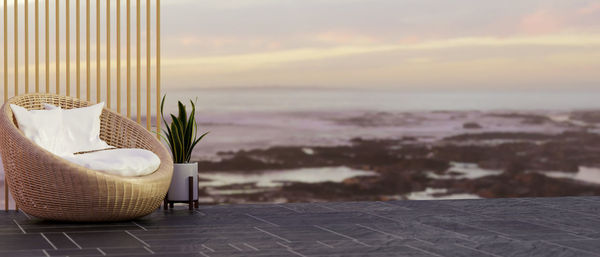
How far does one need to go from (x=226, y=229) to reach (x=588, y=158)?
5.00m

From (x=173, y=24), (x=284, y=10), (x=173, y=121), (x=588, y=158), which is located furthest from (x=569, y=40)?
(x=173, y=121)

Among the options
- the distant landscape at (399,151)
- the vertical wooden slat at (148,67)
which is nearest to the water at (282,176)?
the distant landscape at (399,151)

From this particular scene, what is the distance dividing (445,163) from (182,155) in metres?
3.74

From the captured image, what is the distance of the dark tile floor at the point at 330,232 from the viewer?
13.4ft

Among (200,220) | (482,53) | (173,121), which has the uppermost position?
(482,53)

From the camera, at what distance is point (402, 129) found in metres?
8.75

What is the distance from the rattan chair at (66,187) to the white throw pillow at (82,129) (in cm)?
36

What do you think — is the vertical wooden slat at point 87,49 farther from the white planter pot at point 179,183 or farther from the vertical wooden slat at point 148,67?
the white planter pot at point 179,183

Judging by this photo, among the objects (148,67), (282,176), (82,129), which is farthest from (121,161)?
(282,176)

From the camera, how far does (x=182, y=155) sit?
19.3 feet

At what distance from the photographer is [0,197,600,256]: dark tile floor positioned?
4074mm

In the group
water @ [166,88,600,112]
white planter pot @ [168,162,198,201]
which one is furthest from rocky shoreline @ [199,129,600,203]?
white planter pot @ [168,162,198,201]

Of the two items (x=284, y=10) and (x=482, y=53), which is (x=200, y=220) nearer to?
(x=284, y=10)

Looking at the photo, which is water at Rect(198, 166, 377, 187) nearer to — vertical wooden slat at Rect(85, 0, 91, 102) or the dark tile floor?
the dark tile floor
